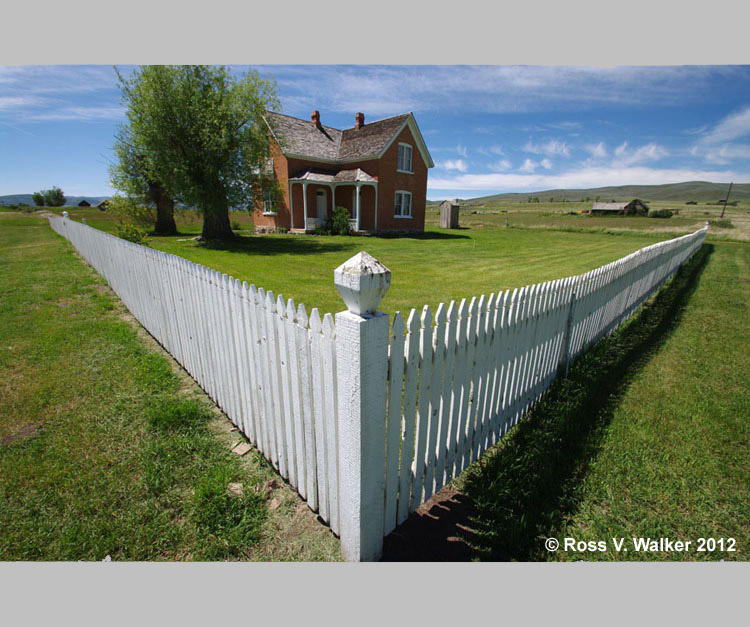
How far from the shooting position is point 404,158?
83.1 ft

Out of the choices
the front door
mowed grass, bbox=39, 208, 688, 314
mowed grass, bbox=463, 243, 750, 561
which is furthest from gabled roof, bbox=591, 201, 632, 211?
mowed grass, bbox=463, 243, 750, 561

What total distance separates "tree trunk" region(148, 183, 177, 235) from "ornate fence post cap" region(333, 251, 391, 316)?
28.5m

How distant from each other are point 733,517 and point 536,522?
4.81 ft

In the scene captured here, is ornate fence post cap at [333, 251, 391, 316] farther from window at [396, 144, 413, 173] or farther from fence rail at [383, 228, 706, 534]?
window at [396, 144, 413, 173]

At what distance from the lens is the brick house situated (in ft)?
76.3

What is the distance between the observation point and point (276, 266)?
12.0 m

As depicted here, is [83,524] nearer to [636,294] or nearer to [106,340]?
[106,340]

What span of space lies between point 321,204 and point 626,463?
24.6m

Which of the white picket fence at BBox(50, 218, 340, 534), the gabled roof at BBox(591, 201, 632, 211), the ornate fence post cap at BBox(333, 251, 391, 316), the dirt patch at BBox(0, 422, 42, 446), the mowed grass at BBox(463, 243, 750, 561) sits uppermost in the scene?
the gabled roof at BBox(591, 201, 632, 211)

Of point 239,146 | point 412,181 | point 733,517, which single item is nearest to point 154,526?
point 733,517

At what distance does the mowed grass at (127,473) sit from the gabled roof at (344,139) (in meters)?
21.1

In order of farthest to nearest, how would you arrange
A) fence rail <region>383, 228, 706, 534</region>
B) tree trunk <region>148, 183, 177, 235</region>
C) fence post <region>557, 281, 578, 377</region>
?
tree trunk <region>148, 183, 177, 235</region> < fence post <region>557, 281, 578, 377</region> < fence rail <region>383, 228, 706, 534</region>

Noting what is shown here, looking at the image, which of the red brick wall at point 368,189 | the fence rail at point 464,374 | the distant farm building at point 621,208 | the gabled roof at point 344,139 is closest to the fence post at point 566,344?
the fence rail at point 464,374

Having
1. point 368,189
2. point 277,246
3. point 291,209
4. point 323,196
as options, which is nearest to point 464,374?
point 277,246
